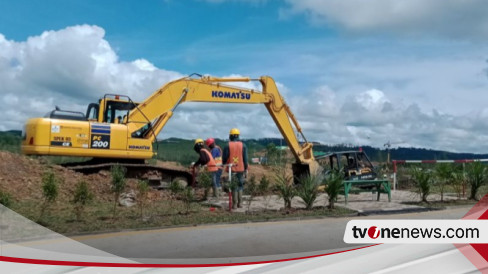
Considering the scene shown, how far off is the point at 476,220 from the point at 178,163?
21.0 metres

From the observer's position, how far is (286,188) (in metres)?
10.5

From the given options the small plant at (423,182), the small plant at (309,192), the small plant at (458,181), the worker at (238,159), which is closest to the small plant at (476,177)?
the small plant at (458,181)

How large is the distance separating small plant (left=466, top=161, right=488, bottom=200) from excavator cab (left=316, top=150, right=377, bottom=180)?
373 centimetres

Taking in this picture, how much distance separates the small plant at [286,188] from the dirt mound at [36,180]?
12.2 feet

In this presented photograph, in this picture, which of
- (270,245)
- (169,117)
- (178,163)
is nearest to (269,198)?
(169,117)

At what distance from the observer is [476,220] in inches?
191

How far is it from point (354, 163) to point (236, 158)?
22.3ft

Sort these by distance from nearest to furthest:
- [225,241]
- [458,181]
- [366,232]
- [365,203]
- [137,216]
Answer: [366,232] < [225,241] < [137,216] < [365,203] < [458,181]

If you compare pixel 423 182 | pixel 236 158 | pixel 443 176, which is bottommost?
pixel 423 182

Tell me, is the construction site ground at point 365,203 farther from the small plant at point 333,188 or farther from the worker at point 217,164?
the small plant at point 333,188

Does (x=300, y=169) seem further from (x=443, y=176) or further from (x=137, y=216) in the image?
(x=137, y=216)

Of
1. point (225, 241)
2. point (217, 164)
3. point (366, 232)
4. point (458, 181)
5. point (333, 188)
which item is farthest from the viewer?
point (458, 181)

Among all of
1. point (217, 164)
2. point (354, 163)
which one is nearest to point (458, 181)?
point (354, 163)

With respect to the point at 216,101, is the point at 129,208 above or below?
below
